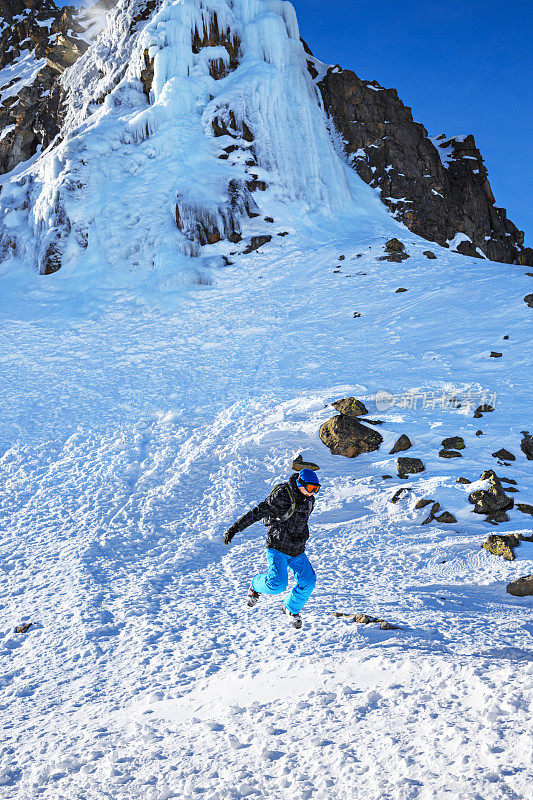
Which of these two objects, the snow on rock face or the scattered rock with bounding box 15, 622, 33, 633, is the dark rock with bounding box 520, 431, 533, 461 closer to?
the scattered rock with bounding box 15, 622, 33, 633

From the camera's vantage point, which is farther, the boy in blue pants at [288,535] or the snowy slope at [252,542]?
the boy in blue pants at [288,535]

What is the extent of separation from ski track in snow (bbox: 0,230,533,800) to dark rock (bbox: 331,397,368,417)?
23cm

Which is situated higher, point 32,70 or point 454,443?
point 32,70

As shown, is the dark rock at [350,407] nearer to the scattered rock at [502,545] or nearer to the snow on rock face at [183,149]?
the scattered rock at [502,545]

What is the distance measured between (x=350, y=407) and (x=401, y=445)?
172cm

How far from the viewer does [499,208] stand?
39094mm

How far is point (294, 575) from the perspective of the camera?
196 inches

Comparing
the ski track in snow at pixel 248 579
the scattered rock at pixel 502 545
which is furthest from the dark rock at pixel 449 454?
the scattered rock at pixel 502 545

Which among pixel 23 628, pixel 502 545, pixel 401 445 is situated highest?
pixel 401 445

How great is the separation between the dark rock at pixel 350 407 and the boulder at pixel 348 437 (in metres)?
0.62

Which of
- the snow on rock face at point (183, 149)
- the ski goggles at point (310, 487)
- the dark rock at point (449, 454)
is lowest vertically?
the dark rock at point (449, 454)

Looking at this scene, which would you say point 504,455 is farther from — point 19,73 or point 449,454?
point 19,73

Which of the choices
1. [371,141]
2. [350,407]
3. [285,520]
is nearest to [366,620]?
[285,520]

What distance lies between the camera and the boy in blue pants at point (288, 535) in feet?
15.9
